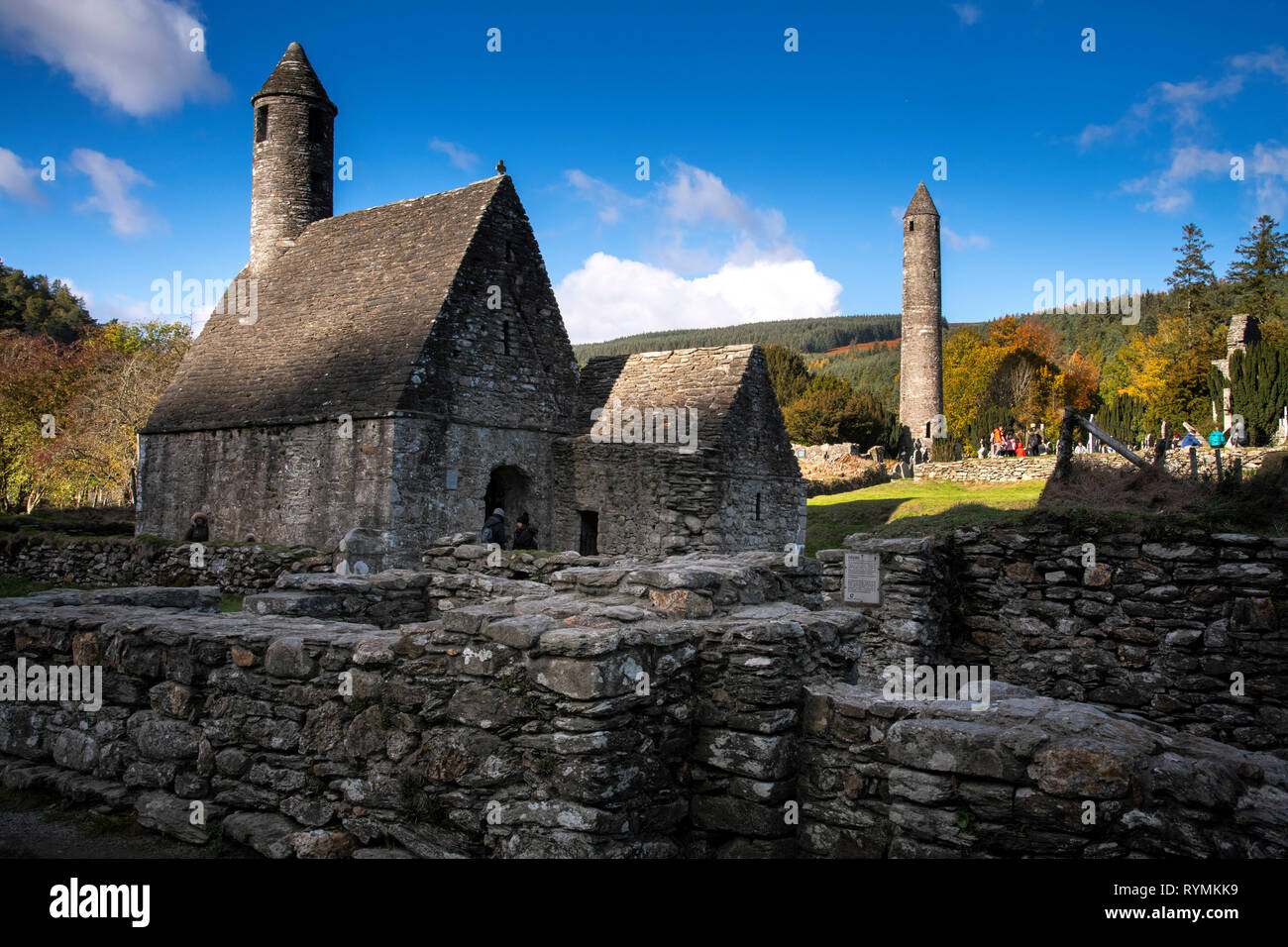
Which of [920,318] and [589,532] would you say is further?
[920,318]

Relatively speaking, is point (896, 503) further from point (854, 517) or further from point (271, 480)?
point (271, 480)

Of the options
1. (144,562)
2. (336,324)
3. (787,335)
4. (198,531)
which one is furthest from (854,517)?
(787,335)

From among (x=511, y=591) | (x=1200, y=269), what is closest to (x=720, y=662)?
(x=511, y=591)

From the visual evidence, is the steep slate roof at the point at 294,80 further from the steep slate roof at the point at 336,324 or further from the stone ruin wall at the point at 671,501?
the stone ruin wall at the point at 671,501

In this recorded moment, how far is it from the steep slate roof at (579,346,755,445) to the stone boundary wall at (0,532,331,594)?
7727 millimetres

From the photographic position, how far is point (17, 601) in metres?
7.47

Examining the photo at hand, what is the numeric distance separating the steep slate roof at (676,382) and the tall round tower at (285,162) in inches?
436

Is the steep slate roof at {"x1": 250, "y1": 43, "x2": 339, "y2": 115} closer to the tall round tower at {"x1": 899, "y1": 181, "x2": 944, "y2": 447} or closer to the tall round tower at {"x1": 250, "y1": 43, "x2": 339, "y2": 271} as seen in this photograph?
the tall round tower at {"x1": 250, "y1": 43, "x2": 339, "y2": 271}

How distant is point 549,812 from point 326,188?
25.7 m

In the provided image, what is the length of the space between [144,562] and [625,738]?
1586cm

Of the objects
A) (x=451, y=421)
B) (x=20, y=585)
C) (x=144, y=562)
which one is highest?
(x=451, y=421)

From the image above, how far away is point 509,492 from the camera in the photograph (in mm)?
19375

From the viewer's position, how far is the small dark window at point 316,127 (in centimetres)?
2523

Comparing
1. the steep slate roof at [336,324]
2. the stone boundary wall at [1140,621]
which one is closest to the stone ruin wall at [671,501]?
the steep slate roof at [336,324]
